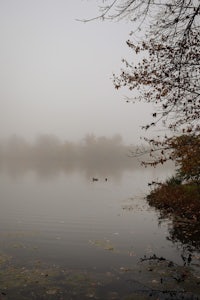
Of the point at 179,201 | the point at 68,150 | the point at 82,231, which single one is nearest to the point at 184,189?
the point at 179,201

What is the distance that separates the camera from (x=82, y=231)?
21.0m

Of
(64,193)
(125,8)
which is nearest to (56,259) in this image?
(125,8)

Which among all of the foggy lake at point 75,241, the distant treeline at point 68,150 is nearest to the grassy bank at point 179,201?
the foggy lake at point 75,241

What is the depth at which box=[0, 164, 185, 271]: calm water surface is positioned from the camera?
51.3 ft

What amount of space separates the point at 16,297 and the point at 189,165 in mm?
7574

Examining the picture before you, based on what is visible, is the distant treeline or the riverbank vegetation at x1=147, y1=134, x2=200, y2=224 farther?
the distant treeline

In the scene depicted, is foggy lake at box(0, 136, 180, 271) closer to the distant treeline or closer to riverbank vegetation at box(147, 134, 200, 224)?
riverbank vegetation at box(147, 134, 200, 224)

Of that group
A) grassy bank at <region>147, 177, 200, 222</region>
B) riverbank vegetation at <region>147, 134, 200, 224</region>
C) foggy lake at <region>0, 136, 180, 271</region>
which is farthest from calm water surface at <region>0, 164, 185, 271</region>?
riverbank vegetation at <region>147, 134, 200, 224</region>

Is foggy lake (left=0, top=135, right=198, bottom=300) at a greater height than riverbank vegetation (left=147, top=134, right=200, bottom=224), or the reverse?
riverbank vegetation (left=147, top=134, right=200, bottom=224)

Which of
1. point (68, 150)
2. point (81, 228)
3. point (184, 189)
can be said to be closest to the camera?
point (81, 228)

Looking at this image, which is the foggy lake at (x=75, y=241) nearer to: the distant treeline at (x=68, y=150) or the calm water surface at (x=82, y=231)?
the calm water surface at (x=82, y=231)

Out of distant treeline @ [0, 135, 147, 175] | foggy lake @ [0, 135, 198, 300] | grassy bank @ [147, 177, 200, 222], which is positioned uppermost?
distant treeline @ [0, 135, 147, 175]

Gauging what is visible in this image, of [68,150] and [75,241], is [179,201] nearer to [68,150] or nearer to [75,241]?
[75,241]

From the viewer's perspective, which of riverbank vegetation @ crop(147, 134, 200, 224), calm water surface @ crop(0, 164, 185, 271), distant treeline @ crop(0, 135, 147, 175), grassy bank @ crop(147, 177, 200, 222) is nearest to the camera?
riverbank vegetation @ crop(147, 134, 200, 224)
